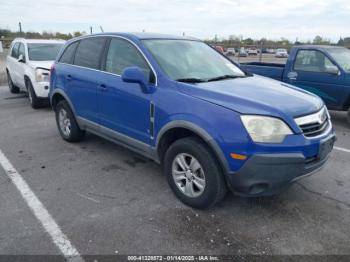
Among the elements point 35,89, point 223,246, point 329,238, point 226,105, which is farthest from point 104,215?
point 35,89

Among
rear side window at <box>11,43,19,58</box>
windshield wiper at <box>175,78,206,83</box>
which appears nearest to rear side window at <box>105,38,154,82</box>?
windshield wiper at <box>175,78,206,83</box>

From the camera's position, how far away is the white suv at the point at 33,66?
7.90 m

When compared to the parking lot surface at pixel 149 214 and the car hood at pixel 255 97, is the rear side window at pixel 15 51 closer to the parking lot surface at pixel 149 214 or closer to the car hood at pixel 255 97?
the parking lot surface at pixel 149 214

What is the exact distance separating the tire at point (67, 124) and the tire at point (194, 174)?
2.36 metres

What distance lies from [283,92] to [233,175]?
1.15 meters

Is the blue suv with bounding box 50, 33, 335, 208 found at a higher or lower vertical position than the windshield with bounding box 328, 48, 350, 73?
lower

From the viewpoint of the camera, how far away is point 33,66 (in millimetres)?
8008

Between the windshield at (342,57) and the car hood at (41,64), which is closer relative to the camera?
the windshield at (342,57)

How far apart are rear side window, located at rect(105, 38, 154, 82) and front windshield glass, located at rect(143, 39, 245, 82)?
17 cm

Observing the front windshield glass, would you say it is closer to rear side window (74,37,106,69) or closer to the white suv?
rear side window (74,37,106,69)

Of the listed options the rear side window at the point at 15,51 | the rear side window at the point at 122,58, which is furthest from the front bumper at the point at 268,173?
the rear side window at the point at 15,51

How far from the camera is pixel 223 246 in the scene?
2.81 metres

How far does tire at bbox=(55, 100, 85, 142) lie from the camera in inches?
209

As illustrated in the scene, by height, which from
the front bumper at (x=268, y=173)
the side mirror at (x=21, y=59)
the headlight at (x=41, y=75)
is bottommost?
the front bumper at (x=268, y=173)
